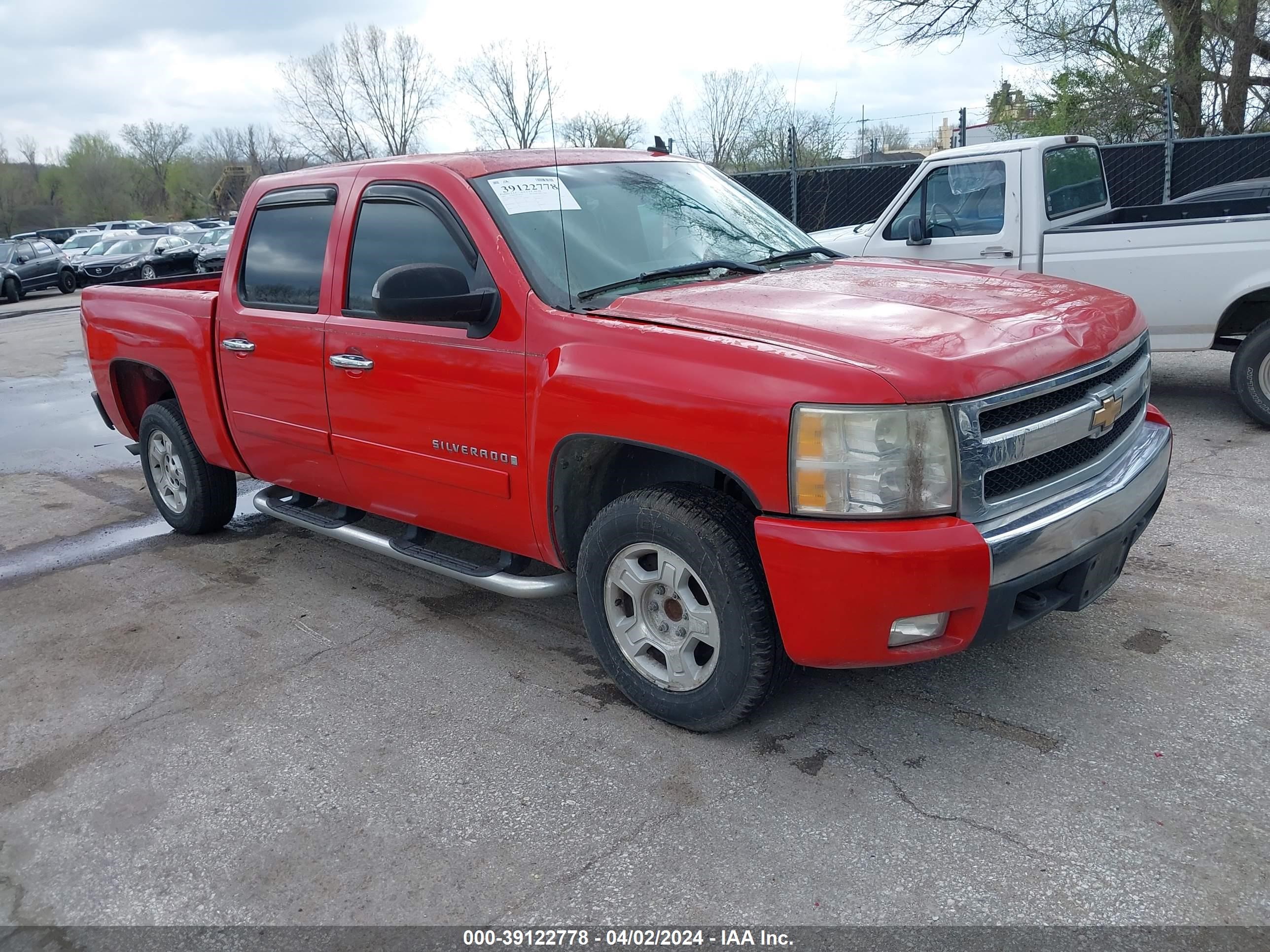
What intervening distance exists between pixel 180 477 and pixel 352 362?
7.20 feet

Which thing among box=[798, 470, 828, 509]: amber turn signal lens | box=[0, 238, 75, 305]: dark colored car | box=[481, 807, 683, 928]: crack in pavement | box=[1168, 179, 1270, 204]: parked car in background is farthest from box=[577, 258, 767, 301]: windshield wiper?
box=[0, 238, 75, 305]: dark colored car

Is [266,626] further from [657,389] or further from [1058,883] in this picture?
[1058,883]

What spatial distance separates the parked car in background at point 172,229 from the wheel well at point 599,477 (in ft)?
121

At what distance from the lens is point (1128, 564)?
15.0 ft

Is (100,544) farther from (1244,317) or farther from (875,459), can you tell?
(1244,317)

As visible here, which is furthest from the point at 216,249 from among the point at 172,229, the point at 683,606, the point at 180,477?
the point at 683,606

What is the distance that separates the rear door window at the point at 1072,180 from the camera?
297 inches

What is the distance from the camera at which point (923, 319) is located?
3.14m

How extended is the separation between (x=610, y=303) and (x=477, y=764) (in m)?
1.60

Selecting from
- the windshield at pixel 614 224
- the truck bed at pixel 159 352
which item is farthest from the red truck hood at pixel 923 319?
the truck bed at pixel 159 352

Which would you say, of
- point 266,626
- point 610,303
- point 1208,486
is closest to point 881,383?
point 610,303

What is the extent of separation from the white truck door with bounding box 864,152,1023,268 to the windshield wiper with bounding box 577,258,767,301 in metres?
3.72

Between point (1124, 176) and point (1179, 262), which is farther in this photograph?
point (1124, 176)

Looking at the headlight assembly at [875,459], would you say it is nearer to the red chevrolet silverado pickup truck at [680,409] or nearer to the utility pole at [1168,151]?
the red chevrolet silverado pickup truck at [680,409]
